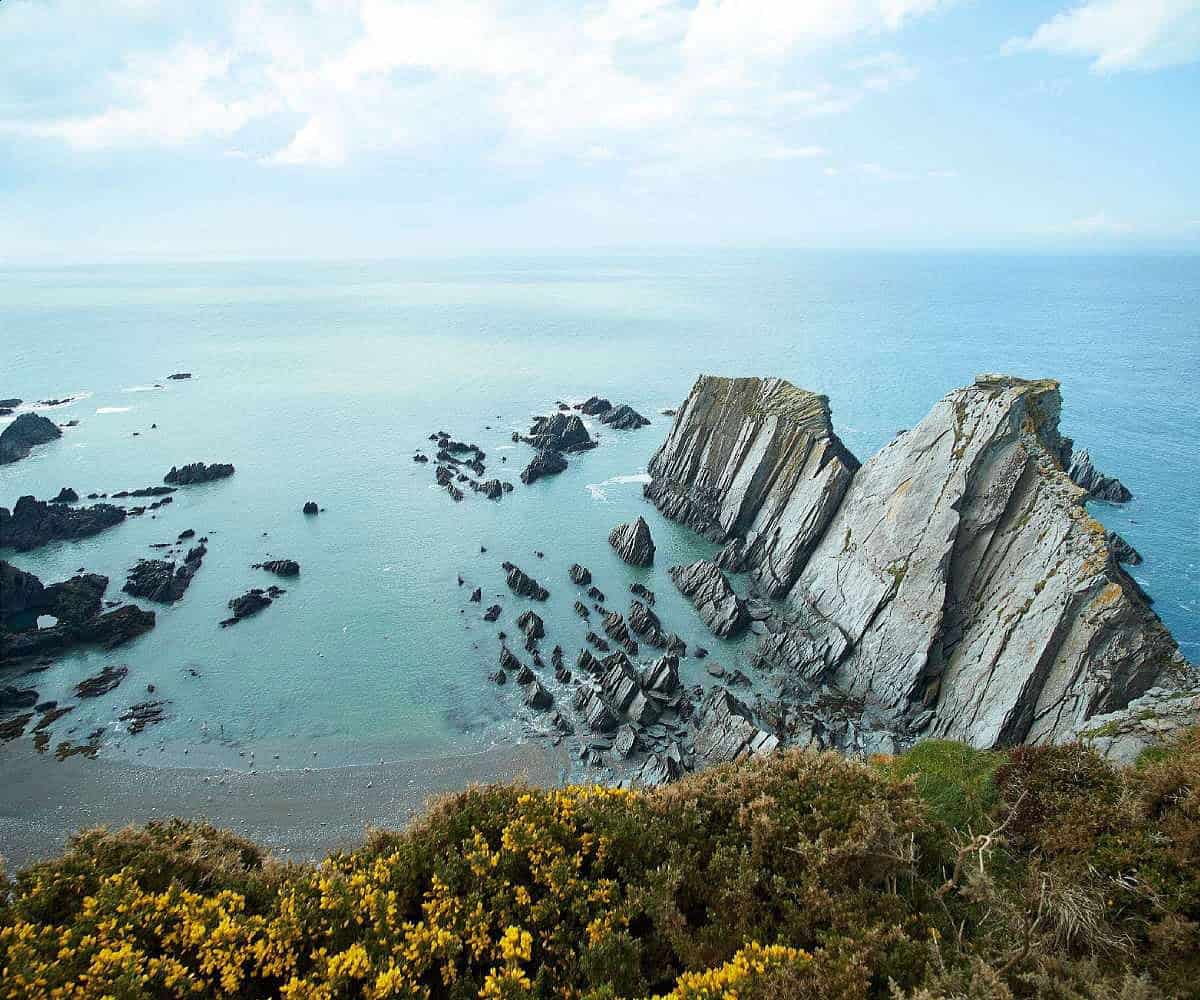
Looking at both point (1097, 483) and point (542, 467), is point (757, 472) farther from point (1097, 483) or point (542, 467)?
point (1097, 483)

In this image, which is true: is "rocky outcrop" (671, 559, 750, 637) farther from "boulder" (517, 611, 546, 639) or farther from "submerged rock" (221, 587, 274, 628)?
"submerged rock" (221, 587, 274, 628)

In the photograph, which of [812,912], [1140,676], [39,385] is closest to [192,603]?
[812,912]

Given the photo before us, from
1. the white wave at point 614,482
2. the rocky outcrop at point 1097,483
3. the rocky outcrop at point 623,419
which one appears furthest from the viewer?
the rocky outcrop at point 623,419

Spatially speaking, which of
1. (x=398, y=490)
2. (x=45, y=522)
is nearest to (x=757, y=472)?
(x=398, y=490)

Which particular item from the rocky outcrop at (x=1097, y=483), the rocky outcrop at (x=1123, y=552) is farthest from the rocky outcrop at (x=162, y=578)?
the rocky outcrop at (x=1097, y=483)

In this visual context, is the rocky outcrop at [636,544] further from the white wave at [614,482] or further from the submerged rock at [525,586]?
the white wave at [614,482]

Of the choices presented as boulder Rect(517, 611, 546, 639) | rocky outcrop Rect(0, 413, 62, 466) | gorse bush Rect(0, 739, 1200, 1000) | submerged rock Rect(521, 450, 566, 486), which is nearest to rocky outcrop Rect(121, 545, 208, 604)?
boulder Rect(517, 611, 546, 639)

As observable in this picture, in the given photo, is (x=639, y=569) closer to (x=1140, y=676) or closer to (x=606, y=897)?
(x=1140, y=676)
